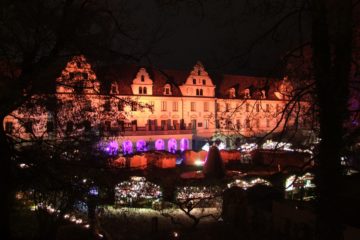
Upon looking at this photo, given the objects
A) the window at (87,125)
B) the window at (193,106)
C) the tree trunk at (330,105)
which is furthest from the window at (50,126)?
the window at (193,106)

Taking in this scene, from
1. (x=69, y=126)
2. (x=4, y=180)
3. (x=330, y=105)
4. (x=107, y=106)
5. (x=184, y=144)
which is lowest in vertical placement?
(x=184, y=144)

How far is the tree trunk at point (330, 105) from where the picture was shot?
4.61 metres

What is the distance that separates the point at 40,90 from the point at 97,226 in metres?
5.88

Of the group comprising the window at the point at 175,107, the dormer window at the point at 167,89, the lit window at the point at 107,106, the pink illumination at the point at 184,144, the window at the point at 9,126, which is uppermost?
the dormer window at the point at 167,89

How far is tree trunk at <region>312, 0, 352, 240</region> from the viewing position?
4613 mm

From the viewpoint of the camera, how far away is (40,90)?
588cm

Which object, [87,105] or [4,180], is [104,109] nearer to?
[87,105]

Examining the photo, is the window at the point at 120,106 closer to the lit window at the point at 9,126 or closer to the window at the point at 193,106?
the lit window at the point at 9,126

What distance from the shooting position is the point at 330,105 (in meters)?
4.71

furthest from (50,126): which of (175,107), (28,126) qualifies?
(175,107)

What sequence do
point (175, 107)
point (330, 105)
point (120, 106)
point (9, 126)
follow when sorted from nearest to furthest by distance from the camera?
point (330, 105), point (9, 126), point (120, 106), point (175, 107)

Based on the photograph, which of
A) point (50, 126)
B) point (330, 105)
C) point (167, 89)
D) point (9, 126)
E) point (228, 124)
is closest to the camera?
point (330, 105)

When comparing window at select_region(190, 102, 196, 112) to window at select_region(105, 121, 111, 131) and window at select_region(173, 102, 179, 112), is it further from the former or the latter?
window at select_region(105, 121, 111, 131)

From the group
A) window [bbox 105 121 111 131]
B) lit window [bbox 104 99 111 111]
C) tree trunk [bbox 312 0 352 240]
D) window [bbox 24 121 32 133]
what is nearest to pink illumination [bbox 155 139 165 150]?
window [bbox 105 121 111 131]
